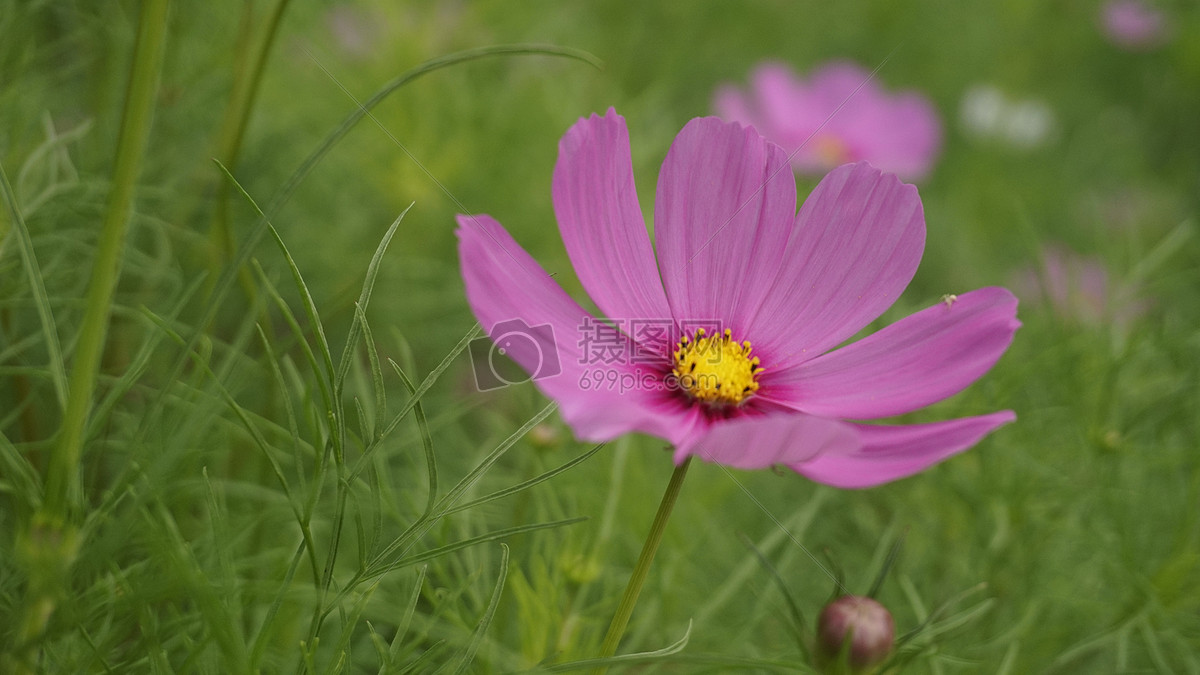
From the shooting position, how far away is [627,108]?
1.35 m

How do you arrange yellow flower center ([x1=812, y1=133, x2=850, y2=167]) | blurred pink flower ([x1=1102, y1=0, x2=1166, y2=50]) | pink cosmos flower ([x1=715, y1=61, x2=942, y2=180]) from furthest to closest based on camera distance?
blurred pink flower ([x1=1102, y1=0, x2=1166, y2=50]) < yellow flower center ([x1=812, y1=133, x2=850, y2=167]) < pink cosmos flower ([x1=715, y1=61, x2=942, y2=180])

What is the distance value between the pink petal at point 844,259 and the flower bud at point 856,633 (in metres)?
0.14

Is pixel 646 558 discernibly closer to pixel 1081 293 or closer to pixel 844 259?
pixel 844 259

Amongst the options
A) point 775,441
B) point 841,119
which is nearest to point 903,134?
point 841,119

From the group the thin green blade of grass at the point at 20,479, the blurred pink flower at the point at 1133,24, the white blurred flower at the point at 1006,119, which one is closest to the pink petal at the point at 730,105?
A: the white blurred flower at the point at 1006,119

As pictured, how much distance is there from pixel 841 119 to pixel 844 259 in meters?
1.56

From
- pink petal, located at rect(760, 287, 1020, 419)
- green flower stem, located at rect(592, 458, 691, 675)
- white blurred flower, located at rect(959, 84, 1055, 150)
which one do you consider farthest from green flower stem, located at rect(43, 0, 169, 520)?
white blurred flower, located at rect(959, 84, 1055, 150)

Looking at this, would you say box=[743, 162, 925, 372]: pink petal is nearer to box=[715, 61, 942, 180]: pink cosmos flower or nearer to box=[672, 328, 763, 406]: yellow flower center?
box=[672, 328, 763, 406]: yellow flower center

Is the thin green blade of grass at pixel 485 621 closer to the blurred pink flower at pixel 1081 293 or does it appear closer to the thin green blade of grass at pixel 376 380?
the thin green blade of grass at pixel 376 380

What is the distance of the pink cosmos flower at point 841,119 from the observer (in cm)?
178

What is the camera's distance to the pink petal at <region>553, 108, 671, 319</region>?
18.1 inches

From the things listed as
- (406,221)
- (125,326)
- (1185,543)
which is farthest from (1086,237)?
(125,326)

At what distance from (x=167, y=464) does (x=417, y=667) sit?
16cm

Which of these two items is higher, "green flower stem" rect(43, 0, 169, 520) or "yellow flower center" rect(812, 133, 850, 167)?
"green flower stem" rect(43, 0, 169, 520)
